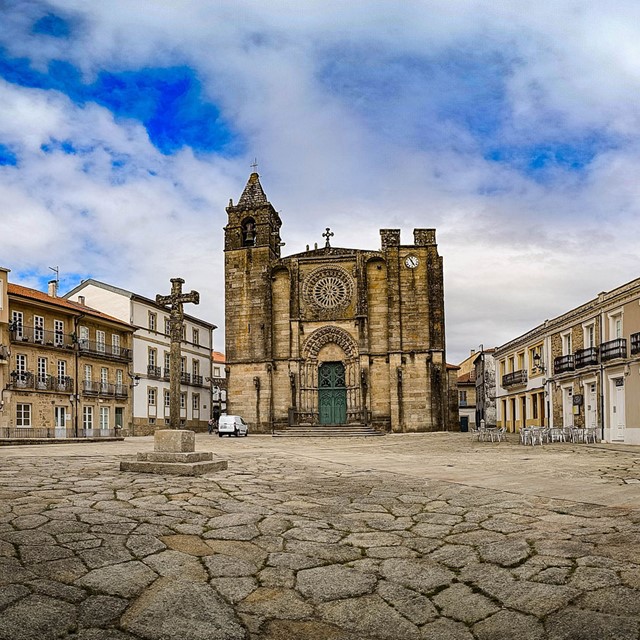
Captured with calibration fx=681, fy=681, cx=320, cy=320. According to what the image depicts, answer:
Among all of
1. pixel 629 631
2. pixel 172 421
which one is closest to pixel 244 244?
pixel 172 421

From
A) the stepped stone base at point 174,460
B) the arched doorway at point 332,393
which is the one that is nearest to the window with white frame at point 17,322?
the arched doorway at point 332,393

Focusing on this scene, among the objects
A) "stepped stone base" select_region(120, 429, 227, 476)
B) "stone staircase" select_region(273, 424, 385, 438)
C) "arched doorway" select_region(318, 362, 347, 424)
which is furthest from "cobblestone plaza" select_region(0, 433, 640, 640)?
"arched doorway" select_region(318, 362, 347, 424)

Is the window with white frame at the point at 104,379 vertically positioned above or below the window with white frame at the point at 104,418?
above

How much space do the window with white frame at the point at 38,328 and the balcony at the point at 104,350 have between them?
7.97 ft

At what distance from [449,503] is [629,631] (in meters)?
3.78

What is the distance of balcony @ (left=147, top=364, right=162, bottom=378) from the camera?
4222 cm

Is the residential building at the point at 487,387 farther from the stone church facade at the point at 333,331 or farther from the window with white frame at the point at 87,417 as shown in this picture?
the window with white frame at the point at 87,417

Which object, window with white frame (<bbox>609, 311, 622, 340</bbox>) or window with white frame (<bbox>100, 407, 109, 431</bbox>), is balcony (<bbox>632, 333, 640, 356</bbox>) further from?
window with white frame (<bbox>100, 407, 109, 431</bbox>)

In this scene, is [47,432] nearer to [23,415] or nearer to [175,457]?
[23,415]

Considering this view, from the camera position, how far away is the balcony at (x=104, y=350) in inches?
1404

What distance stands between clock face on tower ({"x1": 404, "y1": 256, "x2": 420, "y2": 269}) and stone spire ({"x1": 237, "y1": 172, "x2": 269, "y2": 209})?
30.4ft

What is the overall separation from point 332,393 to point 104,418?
1296cm

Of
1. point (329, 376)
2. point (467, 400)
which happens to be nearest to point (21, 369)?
point (329, 376)

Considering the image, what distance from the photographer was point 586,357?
25.9 meters
